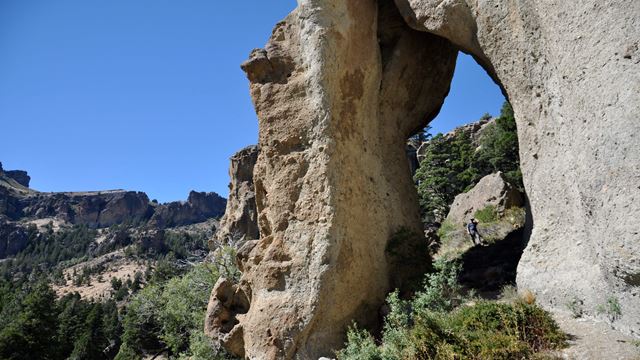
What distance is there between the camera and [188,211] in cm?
15225

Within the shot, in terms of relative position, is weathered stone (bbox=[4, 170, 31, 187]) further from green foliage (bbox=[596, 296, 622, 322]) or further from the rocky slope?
green foliage (bbox=[596, 296, 622, 322])

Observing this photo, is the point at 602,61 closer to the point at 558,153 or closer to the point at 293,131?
the point at 558,153

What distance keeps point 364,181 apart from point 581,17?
4.89 meters

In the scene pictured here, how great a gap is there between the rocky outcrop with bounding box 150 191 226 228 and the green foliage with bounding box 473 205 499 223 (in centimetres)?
13941

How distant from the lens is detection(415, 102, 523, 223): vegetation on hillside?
2672 centimetres

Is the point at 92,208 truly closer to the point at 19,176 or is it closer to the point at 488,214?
the point at 19,176

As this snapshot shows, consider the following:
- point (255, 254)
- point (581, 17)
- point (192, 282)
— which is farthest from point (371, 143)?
point (192, 282)

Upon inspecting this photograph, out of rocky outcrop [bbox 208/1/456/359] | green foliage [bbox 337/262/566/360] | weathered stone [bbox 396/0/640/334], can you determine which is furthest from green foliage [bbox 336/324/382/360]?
weathered stone [bbox 396/0/640/334]

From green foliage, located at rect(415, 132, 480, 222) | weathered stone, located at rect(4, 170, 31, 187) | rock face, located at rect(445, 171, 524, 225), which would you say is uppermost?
weathered stone, located at rect(4, 170, 31, 187)

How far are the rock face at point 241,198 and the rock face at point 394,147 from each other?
26.1 metres

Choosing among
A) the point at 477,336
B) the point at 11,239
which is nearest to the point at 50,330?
the point at 477,336

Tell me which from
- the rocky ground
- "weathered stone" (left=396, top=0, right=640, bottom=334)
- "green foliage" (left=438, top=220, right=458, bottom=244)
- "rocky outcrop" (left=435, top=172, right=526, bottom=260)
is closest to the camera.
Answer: the rocky ground

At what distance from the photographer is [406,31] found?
1161 centimetres

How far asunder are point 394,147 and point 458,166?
22.2 meters
